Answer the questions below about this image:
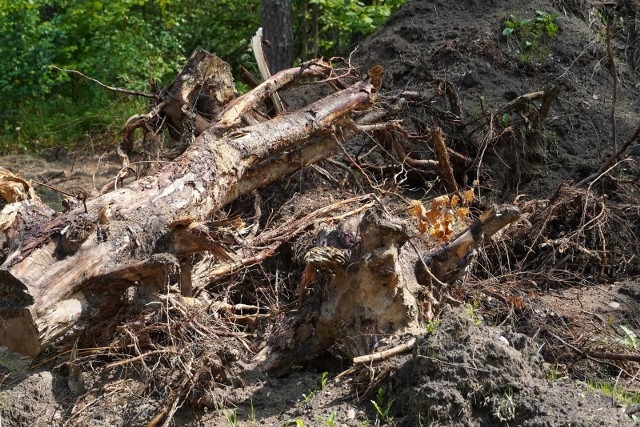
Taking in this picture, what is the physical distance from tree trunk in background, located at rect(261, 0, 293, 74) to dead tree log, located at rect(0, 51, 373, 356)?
3632 millimetres

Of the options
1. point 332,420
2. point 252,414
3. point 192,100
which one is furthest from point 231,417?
point 192,100

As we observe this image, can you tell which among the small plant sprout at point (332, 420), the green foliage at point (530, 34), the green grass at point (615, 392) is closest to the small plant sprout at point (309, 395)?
the small plant sprout at point (332, 420)

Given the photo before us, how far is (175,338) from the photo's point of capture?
3.97m

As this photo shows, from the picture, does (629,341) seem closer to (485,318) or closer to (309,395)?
(485,318)

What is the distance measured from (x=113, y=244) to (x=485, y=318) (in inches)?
81.1

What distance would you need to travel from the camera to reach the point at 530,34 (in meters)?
7.26

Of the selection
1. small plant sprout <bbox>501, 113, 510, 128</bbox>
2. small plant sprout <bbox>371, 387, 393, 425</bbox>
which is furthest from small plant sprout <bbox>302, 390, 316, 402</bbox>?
small plant sprout <bbox>501, 113, 510, 128</bbox>

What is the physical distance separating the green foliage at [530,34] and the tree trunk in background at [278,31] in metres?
2.36

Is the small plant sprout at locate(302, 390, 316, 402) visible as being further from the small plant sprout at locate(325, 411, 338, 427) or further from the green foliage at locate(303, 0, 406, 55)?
the green foliage at locate(303, 0, 406, 55)

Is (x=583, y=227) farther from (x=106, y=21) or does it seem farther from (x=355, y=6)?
(x=106, y=21)

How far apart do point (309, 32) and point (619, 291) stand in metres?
6.67

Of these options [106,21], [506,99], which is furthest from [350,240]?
[106,21]

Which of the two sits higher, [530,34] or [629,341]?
[530,34]

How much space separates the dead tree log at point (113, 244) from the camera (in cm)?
381
